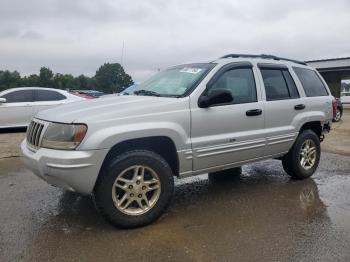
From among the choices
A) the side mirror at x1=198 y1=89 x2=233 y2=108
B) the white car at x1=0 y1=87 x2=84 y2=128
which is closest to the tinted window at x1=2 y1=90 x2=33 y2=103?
the white car at x1=0 y1=87 x2=84 y2=128

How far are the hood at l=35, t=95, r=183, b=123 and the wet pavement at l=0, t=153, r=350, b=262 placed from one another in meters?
1.15

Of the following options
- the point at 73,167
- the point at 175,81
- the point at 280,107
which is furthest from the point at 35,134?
the point at 280,107

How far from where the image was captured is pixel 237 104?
5227 millimetres

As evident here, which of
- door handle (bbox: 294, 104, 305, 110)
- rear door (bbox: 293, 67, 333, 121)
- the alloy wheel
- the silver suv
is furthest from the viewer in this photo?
rear door (bbox: 293, 67, 333, 121)

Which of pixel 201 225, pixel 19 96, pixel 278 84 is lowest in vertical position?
pixel 201 225

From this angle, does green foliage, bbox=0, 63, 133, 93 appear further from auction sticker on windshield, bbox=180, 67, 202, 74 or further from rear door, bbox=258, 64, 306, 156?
auction sticker on windshield, bbox=180, 67, 202, 74

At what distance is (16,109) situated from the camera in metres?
12.1

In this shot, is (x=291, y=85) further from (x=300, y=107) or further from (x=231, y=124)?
(x=231, y=124)

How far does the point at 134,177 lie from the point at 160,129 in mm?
572

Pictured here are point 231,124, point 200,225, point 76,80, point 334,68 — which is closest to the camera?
point 200,225

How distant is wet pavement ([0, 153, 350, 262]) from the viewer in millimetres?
3721

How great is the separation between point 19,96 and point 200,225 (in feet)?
31.0

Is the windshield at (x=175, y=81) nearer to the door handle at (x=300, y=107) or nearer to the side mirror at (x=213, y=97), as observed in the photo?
the side mirror at (x=213, y=97)

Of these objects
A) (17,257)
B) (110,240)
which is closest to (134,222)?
(110,240)
